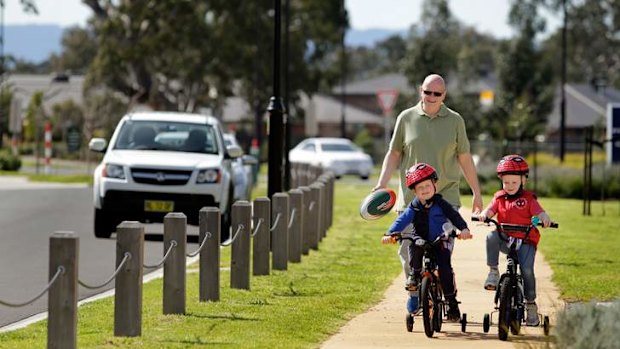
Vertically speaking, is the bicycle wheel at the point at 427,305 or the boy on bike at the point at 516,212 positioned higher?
the boy on bike at the point at 516,212

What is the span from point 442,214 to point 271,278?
540 cm

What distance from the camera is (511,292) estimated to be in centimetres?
1171

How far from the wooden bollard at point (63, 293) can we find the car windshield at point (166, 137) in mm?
13991

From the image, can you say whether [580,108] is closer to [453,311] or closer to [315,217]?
[315,217]

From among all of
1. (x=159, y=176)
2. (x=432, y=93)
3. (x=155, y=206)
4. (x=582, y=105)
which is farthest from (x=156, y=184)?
(x=582, y=105)

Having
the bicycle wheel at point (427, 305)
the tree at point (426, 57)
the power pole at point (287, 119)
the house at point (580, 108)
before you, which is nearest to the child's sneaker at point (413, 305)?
the bicycle wheel at point (427, 305)

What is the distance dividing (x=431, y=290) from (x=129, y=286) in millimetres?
2159

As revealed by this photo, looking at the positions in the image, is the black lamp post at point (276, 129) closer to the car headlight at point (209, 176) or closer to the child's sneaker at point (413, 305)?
the car headlight at point (209, 176)

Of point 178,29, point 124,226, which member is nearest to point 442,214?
point 124,226

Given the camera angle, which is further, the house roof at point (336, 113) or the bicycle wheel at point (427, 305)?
the house roof at point (336, 113)

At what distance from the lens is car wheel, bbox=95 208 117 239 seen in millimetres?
23547

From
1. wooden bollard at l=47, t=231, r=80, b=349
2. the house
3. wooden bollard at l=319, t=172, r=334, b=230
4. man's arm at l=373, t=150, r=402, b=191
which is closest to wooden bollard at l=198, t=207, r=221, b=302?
man's arm at l=373, t=150, r=402, b=191

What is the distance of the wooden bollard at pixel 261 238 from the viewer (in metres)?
17.3

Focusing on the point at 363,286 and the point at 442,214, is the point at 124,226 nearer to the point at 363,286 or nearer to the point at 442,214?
the point at 442,214
